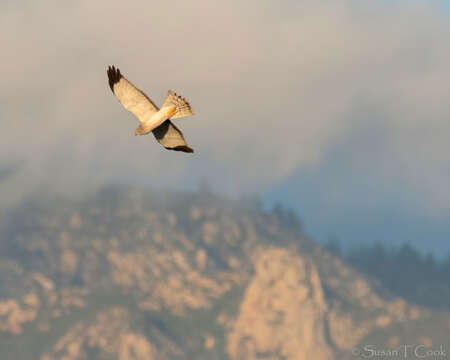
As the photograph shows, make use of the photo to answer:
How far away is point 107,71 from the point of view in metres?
70.6

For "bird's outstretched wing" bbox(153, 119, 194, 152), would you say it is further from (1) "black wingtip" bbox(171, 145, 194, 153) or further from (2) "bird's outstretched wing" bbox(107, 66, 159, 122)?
(2) "bird's outstretched wing" bbox(107, 66, 159, 122)

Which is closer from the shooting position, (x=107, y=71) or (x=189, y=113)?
(x=189, y=113)

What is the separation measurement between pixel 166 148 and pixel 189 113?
3.99m

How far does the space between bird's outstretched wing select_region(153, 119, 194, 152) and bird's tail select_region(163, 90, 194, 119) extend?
1.04 metres

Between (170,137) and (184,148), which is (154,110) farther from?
(184,148)

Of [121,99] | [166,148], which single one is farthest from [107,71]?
[166,148]

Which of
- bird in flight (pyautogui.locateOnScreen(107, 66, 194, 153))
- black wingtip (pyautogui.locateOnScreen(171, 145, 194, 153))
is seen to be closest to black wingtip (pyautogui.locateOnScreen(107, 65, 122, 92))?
bird in flight (pyautogui.locateOnScreen(107, 66, 194, 153))

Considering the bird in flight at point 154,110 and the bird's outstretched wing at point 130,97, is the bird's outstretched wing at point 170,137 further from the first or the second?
the bird's outstretched wing at point 130,97

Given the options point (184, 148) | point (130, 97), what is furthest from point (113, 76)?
point (184, 148)

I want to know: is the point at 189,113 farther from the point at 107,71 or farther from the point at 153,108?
the point at 107,71

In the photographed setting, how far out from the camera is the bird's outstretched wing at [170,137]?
66.7 metres

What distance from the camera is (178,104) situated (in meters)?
66.2

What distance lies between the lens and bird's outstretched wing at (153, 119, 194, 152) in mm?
66688

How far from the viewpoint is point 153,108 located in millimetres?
68438
